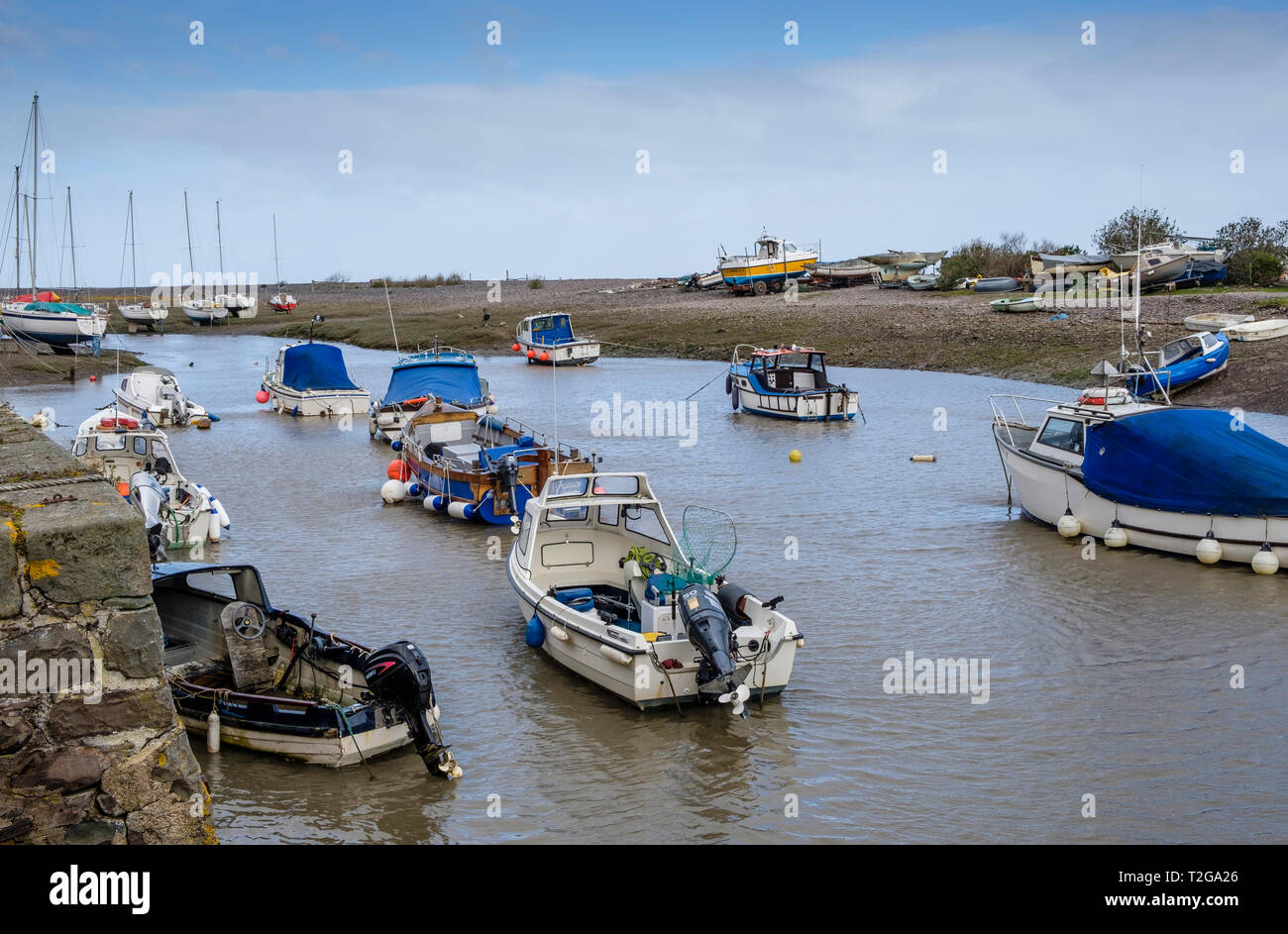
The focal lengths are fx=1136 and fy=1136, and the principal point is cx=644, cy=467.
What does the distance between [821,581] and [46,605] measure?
544 inches

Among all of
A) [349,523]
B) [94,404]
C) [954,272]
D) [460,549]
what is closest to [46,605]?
[460,549]

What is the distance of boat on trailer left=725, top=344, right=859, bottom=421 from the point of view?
114 feet

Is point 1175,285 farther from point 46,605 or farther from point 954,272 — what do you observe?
point 46,605

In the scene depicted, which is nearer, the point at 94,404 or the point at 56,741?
the point at 56,741

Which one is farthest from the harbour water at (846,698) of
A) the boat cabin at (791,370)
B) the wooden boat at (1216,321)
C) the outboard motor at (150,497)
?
the wooden boat at (1216,321)

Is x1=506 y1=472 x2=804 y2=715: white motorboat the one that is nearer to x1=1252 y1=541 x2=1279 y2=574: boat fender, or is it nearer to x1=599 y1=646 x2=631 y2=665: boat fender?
x1=599 y1=646 x2=631 y2=665: boat fender

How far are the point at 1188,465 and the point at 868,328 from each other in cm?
3611

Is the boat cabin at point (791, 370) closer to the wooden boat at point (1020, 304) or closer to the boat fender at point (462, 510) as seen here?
the wooden boat at point (1020, 304)

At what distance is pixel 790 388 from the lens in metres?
36.9

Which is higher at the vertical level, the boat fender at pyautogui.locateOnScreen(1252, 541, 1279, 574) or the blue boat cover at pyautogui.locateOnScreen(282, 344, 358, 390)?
the blue boat cover at pyautogui.locateOnScreen(282, 344, 358, 390)

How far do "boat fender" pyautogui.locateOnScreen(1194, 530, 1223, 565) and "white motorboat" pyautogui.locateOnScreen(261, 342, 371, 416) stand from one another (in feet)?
97.2

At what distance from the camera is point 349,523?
2241 cm

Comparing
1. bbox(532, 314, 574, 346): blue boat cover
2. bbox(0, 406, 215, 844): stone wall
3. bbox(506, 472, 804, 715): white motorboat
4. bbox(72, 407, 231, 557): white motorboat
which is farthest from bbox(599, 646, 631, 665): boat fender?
bbox(532, 314, 574, 346): blue boat cover

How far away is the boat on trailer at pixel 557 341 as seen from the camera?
2117 inches
